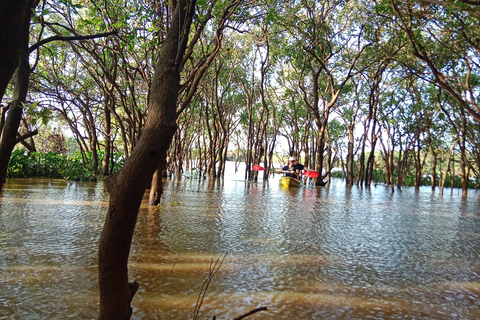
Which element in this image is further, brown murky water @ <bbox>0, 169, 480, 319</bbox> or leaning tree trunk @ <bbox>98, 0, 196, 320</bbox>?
brown murky water @ <bbox>0, 169, 480, 319</bbox>

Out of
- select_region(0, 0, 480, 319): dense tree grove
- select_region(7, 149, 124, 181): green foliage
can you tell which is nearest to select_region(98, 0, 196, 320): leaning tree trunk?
select_region(0, 0, 480, 319): dense tree grove

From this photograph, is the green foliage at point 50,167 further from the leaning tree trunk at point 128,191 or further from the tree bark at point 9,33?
the tree bark at point 9,33

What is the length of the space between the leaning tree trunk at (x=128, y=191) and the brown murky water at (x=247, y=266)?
587 millimetres

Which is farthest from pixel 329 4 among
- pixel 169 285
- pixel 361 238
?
pixel 169 285

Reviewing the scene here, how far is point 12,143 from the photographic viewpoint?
9.00ft

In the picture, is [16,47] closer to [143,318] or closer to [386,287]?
[143,318]

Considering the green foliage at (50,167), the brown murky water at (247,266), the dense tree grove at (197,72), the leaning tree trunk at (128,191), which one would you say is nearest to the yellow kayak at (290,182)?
the dense tree grove at (197,72)

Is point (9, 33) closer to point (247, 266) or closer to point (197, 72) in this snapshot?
point (247, 266)

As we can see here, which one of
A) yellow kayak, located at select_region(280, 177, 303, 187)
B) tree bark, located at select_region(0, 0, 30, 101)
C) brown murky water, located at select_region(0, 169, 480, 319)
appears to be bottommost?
brown murky water, located at select_region(0, 169, 480, 319)

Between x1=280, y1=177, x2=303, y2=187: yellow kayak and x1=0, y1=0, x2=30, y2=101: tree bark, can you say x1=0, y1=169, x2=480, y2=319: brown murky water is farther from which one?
x1=280, y1=177, x2=303, y2=187: yellow kayak

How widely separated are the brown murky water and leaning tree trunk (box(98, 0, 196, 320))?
59cm

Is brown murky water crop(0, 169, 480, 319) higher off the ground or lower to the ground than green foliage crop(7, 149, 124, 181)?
lower

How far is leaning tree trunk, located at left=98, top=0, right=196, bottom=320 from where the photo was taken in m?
1.93

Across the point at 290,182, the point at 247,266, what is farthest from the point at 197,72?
the point at 290,182
